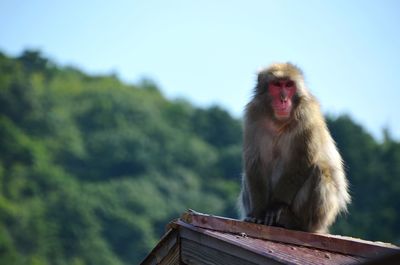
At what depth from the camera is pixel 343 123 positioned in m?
83.2

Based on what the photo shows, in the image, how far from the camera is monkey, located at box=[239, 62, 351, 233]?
29.3 ft

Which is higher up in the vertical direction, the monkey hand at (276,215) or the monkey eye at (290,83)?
the monkey eye at (290,83)

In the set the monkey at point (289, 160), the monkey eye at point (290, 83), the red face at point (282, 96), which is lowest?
the monkey at point (289, 160)

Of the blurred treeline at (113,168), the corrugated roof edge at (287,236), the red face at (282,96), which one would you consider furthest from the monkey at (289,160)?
the blurred treeline at (113,168)

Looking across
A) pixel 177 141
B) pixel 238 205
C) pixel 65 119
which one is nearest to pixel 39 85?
pixel 65 119

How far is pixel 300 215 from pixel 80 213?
67850mm

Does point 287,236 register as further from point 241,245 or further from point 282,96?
point 282,96

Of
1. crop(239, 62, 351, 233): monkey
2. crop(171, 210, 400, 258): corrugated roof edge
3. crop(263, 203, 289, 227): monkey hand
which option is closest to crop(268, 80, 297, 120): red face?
crop(239, 62, 351, 233): monkey

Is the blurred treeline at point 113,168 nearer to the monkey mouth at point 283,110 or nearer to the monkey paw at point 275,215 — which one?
the monkey mouth at point 283,110

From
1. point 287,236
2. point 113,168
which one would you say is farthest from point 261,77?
point 113,168

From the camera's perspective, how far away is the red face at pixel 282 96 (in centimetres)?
929

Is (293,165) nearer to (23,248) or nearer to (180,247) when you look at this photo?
(180,247)

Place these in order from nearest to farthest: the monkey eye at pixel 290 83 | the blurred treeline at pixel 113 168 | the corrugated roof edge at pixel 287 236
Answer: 1. the corrugated roof edge at pixel 287 236
2. the monkey eye at pixel 290 83
3. the blurred treeline at pixel 113 168

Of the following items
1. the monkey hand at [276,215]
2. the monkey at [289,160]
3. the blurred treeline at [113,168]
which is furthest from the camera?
the blurred treeline at [113,168]
